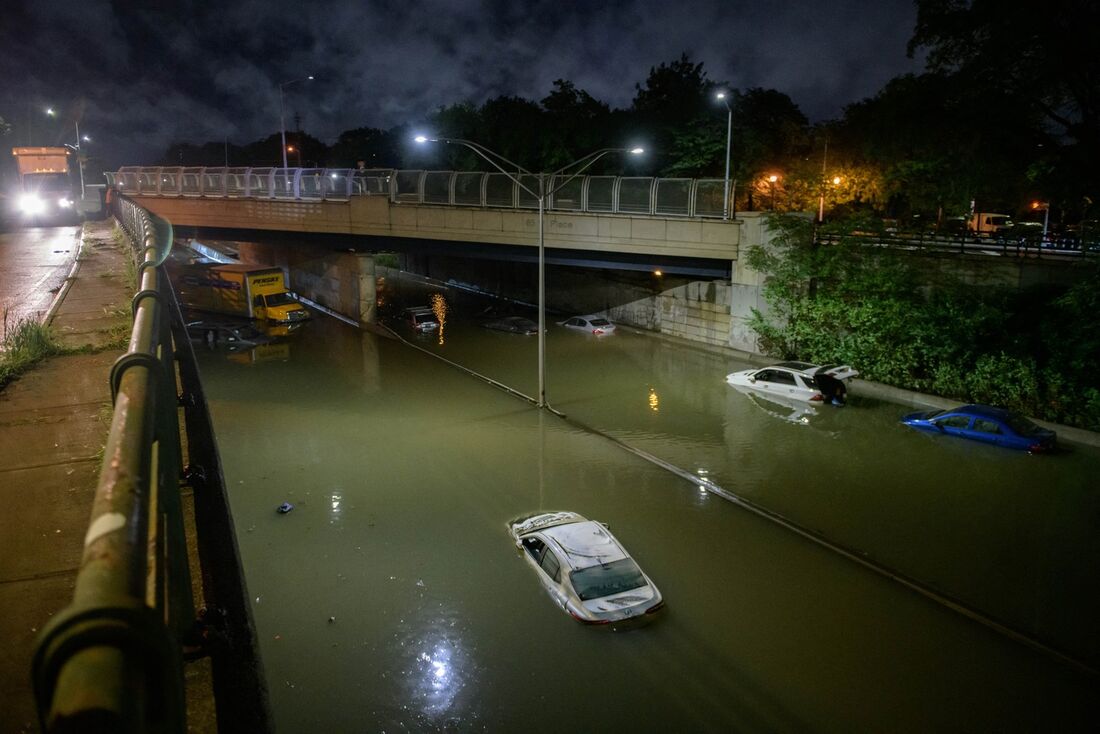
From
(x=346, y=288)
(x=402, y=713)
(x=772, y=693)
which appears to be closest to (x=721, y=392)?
(x=772, y=693)

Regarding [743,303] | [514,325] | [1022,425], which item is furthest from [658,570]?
[514,325]

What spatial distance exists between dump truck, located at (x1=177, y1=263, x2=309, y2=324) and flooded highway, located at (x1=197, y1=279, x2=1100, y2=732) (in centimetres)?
1573

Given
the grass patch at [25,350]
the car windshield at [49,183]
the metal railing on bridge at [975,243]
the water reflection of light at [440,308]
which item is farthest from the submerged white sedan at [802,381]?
the car windshield at [49,183]

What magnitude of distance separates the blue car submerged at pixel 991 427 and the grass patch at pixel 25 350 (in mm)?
21896

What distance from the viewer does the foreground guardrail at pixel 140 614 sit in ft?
4.58

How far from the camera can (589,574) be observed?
1280cm

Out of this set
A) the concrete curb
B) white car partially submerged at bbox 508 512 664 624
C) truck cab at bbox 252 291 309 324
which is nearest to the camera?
the concrete curb

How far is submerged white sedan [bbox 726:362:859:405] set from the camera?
25.1 meters

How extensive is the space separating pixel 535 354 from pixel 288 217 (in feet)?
54.6

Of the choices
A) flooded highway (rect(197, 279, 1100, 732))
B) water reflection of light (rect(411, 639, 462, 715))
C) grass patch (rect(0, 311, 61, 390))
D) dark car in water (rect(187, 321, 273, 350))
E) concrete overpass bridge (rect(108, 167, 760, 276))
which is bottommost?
water reflection of light (rect(411, 639, 462, 715))

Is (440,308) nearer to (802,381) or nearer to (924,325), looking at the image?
(802,381)

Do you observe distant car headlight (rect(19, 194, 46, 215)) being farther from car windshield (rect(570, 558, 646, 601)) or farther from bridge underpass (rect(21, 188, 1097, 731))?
car windshield (rect(570, 558, 646, 601))

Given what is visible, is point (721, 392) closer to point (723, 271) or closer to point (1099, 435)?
point (723, 271)

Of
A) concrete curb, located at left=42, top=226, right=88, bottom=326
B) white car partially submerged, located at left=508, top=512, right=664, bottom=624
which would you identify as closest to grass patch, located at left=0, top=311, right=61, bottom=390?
concrete curb, located at left=42, top=226, right=88, bottom=326
